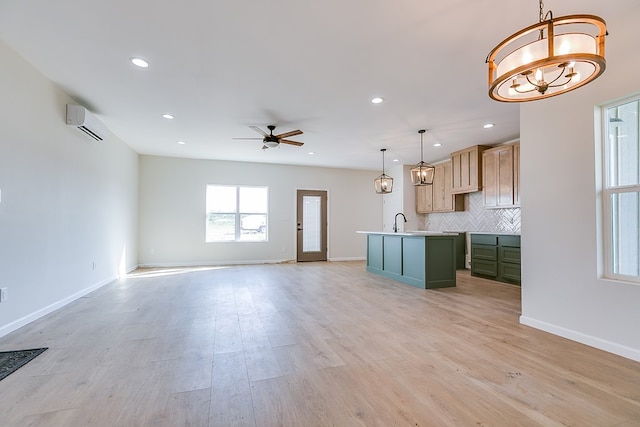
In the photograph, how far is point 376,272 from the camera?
630 centimetres

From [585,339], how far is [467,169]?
14.7 feet

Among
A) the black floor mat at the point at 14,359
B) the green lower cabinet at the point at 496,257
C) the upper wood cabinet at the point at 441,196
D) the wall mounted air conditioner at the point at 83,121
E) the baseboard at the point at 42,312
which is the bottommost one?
the black floor mat at the point at 14,359

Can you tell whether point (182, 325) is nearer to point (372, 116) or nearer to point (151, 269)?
point (372, 116)

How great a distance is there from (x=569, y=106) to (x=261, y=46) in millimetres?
2923

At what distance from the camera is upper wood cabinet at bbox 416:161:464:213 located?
710 cm

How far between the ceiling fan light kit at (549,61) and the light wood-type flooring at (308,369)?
184cm

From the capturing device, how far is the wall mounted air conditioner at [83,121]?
382 centimetres

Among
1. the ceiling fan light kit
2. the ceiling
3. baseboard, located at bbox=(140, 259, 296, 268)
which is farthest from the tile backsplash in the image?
the ceiling fan light kit

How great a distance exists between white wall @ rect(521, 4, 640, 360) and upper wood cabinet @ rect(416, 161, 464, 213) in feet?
13.4

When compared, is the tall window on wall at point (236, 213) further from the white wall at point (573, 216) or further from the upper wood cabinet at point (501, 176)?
the white wall at point (573, 216)

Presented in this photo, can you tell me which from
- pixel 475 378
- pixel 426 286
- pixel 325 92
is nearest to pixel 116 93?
pixel 325 92

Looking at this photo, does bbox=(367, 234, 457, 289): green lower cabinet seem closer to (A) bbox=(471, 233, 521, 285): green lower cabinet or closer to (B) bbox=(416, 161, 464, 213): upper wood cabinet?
(A) bbox=(471, 233, 521, 285): green lower cabinet

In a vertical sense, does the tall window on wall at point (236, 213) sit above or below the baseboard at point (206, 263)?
above

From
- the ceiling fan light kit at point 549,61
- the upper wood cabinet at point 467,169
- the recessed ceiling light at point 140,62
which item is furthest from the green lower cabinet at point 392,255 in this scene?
the recessed ceiling light at point 140,62
